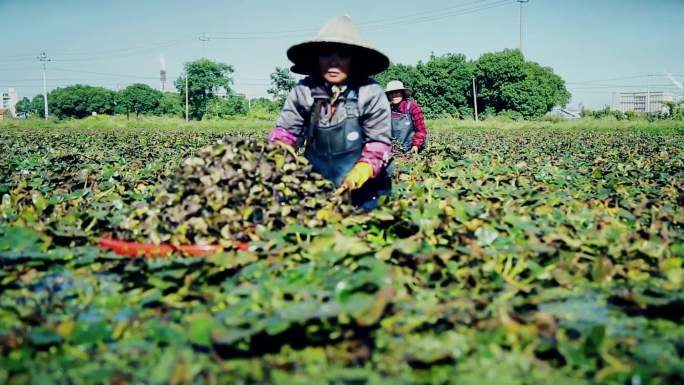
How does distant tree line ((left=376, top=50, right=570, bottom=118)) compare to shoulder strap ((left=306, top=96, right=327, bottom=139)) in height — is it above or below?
above

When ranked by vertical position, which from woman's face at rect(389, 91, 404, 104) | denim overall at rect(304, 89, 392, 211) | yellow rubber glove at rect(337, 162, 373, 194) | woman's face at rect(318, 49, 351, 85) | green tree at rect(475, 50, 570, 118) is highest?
green tree at rect(475, 50, 570, 118)

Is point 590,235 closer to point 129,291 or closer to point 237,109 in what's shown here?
point 129,291

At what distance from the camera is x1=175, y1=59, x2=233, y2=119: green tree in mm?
71500

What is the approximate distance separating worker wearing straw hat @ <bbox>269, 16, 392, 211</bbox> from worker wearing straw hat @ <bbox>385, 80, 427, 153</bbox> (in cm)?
393

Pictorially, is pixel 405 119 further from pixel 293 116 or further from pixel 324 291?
pixel 324 291

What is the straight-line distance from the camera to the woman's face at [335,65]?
367 cm

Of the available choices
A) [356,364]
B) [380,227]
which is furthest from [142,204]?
[356,364]

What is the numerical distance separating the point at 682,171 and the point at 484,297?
6293 mm

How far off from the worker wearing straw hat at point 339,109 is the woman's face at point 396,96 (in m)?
4.09

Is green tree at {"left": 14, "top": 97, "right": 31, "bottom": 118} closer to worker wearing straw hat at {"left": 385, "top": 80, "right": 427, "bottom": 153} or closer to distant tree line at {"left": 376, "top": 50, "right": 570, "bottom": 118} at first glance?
distant tree line at {"left": 376, "top": 50, "right": 570, "bottom": 118}

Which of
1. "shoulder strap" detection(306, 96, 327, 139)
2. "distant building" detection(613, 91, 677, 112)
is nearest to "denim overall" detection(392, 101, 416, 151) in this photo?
"shoulder strap" detection(306, 96, 327, 139)

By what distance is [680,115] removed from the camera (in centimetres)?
3197

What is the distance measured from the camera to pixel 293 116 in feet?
12.7

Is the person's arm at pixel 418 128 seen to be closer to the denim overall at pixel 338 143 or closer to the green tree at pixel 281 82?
the denim overall at pixel 338 143
